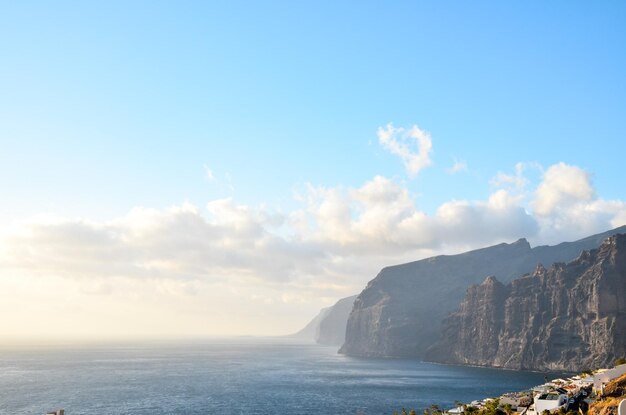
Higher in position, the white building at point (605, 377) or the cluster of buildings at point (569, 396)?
the white building at point (605, 377)

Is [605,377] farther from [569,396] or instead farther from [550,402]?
[550,402]

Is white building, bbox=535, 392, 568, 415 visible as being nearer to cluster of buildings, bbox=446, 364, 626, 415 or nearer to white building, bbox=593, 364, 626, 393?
cluster of buildings, bbox=446, 364, 626, 415

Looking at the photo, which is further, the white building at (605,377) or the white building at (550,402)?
the white building at (605,377)

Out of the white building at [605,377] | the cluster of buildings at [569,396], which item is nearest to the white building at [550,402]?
the cluster of buildings at [569,396]

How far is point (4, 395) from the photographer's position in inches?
6614

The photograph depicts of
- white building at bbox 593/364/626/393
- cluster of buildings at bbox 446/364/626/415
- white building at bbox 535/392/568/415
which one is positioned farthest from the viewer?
white building at bbox 593/364/626/393

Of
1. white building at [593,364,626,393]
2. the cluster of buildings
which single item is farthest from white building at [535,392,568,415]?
white building at [593,364,626,393]

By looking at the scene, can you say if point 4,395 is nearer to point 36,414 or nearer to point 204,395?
point 36,414

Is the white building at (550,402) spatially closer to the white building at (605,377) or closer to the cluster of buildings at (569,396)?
the cluster of buildings at (569,396)

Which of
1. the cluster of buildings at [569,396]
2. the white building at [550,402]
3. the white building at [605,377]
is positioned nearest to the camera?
the white building at [550,402]

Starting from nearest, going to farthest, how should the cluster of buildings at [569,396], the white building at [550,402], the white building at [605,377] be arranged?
the white building at [550,402], the cluster of buildings at [569,396], the white building at [605,377]

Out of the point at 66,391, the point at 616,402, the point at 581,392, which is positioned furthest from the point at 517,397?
the point at 66,391

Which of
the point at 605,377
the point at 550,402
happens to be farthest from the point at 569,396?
the point at 550,402

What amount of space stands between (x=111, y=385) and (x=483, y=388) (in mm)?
134295
